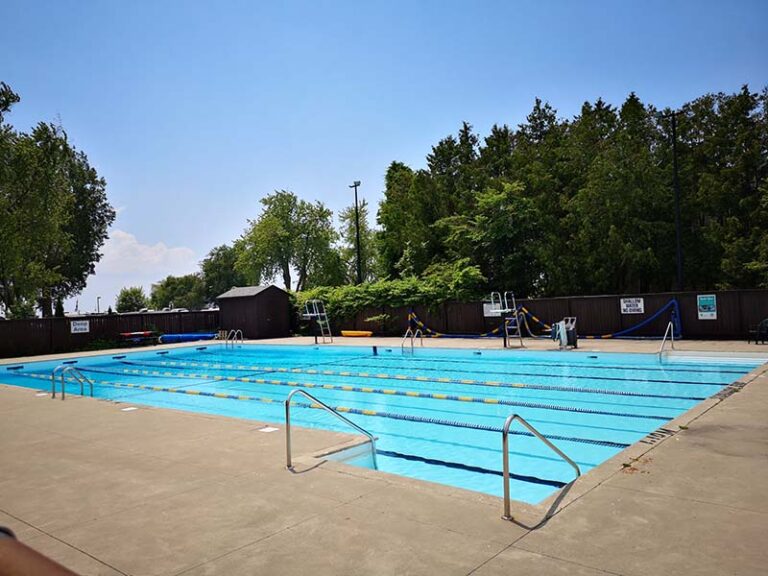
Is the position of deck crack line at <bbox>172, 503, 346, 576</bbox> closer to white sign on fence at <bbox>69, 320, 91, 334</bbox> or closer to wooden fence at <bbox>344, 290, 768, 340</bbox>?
wooden fence at <bbox>344, 290, 768, 340</bbox>

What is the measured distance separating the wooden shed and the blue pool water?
29.6 feet

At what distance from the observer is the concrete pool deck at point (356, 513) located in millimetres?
3305

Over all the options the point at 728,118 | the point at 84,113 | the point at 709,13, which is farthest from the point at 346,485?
the point at 728,118

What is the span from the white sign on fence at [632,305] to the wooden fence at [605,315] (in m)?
0.11

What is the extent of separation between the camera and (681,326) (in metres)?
18.7

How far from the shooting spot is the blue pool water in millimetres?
7344

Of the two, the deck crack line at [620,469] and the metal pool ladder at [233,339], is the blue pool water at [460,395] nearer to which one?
the deck crack line at [620,469]

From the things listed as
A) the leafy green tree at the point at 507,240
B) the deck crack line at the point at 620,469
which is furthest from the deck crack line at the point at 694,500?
the leafy green tree at the point at 507,240

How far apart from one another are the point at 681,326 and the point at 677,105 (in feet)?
50.8

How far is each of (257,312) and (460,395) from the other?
20.1 meters

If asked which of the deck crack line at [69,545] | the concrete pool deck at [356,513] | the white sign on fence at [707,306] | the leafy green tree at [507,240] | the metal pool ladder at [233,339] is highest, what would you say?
the leafy green tree at [507,240]

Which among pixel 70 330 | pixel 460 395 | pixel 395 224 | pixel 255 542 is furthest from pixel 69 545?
pixel 395 224

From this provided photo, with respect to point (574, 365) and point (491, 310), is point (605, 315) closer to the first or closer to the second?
point (491, 310)

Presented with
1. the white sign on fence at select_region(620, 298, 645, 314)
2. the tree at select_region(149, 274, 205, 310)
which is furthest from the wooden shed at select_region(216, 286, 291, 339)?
the tree at select_region(149, 274, 205, 310)
